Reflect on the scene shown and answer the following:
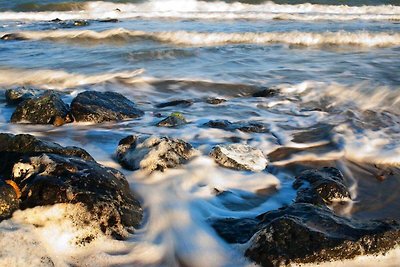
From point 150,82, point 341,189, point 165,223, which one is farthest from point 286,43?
point 165,223

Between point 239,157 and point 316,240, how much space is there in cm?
152

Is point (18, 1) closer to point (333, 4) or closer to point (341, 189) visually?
point (333, 4)

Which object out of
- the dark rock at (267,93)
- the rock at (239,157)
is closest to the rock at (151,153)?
the rock at (239,157)

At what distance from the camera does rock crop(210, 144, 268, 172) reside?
3.58m

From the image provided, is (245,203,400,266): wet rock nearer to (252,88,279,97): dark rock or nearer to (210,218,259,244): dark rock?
(210,218,259,244): dark rock

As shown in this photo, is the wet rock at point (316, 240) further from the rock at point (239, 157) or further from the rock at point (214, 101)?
the rock at point (214, 101)

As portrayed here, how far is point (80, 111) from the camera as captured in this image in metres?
4.73

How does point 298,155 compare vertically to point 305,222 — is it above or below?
below

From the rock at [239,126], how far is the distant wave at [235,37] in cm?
686

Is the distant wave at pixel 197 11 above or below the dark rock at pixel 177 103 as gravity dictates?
above

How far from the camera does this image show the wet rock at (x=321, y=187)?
9.87 ft

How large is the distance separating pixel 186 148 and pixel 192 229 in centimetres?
115

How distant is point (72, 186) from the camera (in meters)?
2.48

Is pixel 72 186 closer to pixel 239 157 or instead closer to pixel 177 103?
pixel 239 157
